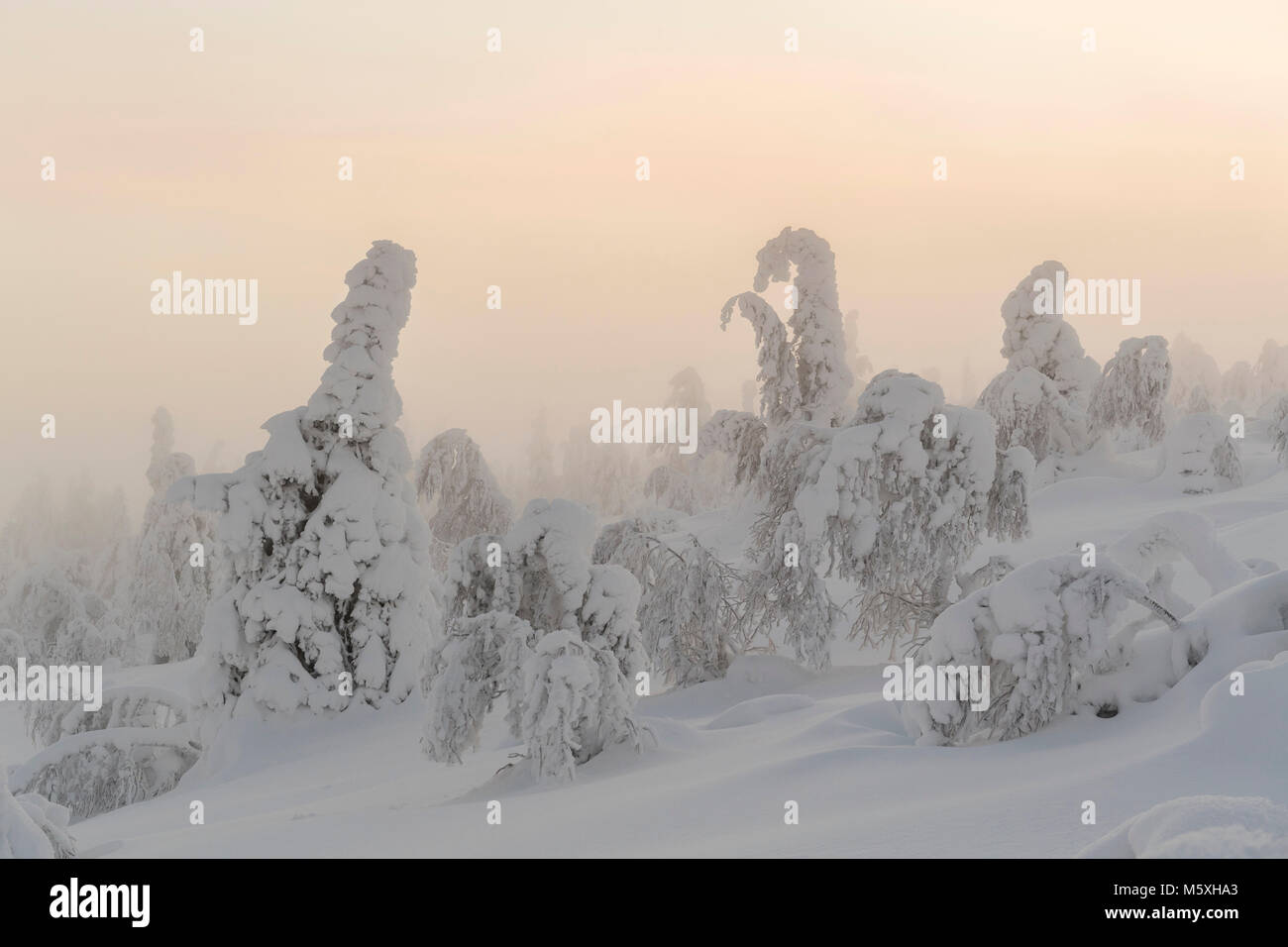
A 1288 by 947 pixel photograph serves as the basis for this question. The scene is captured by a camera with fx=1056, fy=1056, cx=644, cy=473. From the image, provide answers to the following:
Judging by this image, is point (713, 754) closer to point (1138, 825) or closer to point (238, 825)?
point (238, 825)

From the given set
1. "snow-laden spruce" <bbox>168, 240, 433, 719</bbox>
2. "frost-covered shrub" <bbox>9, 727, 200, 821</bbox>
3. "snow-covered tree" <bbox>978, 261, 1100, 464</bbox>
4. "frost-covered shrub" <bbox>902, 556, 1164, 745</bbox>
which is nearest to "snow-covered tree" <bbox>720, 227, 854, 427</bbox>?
"snow-covered tree" <bbox>978, 261, 1100, 464</bbox>

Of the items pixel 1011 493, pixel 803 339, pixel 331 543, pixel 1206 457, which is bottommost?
pixel 331 543

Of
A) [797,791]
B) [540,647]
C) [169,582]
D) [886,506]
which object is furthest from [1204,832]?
[169,582]

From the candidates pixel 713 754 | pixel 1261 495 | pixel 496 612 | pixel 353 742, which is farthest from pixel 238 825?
pixel 1261 495

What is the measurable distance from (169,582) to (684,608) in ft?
66.5

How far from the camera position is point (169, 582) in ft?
96.1

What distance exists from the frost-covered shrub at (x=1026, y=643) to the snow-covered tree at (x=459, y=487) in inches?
536

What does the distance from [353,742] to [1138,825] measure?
12062mm

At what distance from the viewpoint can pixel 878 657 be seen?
1641cm

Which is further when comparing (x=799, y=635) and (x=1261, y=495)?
(x=1261, y=495)

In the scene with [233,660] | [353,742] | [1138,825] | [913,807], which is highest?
[1138,825]

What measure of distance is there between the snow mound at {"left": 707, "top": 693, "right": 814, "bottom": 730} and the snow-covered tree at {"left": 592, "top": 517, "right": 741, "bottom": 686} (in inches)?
148
